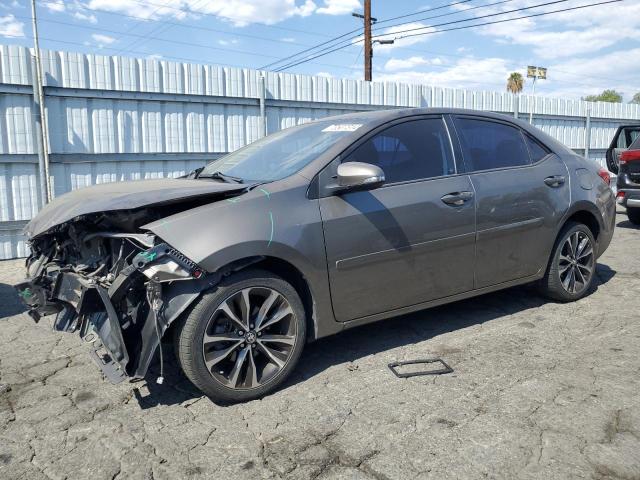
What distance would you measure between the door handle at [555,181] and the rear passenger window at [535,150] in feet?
0.62

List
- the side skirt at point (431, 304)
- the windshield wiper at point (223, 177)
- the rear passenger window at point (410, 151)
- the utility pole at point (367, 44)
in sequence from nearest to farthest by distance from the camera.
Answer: the side skirt at point (431, 304), the rear passenger window at point (410, 151), the windshield wiper at point (223, 177), the utility pole at point (367, 44)

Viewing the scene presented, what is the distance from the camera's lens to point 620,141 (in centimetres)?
957

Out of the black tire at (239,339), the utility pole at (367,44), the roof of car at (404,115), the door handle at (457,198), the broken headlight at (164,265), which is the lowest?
the black tire at (239,339)

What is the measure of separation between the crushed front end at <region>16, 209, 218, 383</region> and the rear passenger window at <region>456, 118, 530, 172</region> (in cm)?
228

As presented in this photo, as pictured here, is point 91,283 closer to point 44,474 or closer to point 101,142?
point 44,474

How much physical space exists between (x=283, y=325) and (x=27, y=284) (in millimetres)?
1768

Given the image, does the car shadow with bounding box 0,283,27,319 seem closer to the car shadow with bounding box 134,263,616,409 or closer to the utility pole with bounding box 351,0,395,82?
the car shadow with bounding box 134,263,616,409

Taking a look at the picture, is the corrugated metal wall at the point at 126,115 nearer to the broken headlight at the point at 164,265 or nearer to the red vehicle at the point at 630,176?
the red vehicle at the point at 630,176

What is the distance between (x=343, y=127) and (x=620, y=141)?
7691mm

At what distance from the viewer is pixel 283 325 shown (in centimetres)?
333

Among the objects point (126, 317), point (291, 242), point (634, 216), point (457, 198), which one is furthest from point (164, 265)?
point (634, 216)

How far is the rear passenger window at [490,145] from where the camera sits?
4.18m

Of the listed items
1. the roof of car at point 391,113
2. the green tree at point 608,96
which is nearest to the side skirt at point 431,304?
the roof of car at point 391,113

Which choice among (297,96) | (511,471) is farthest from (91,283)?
(297,96)
